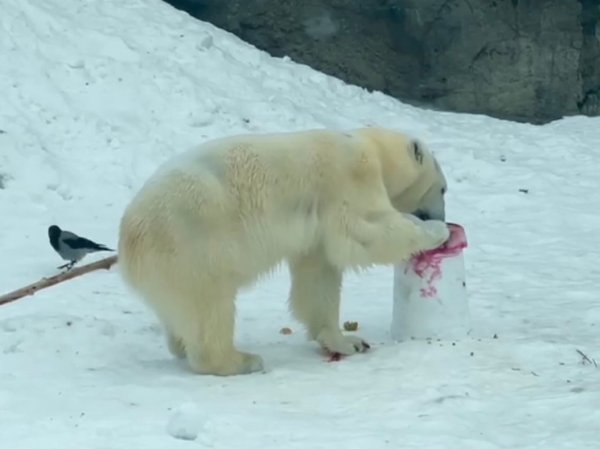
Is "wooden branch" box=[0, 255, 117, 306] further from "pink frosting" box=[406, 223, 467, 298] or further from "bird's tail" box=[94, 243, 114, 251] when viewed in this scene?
"pink frosting" box=[406, 223, 467, 298]

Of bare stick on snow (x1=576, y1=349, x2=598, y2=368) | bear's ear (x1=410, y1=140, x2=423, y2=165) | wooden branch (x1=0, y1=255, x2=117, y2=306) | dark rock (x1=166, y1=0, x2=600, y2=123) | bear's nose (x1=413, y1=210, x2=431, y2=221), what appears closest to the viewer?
bare stick on snow (x1=576, y1=349, x2=598, y2=368)

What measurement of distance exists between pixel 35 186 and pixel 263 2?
5.12 metres

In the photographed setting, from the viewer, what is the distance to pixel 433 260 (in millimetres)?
6223

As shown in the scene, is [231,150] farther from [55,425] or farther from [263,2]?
[263,2]

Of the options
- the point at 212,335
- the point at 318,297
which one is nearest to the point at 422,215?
the point at 318,297

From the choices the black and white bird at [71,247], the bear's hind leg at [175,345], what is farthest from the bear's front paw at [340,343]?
the black and white bird at [71,247]

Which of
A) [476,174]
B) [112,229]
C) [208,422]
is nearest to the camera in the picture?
[208,422]

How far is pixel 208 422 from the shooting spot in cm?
455

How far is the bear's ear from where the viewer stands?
249 inches

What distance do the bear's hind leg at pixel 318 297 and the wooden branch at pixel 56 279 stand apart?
4.91 ft

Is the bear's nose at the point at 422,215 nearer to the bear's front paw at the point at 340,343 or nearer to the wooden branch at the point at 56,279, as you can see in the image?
the bear's front paw at the point at 340,343

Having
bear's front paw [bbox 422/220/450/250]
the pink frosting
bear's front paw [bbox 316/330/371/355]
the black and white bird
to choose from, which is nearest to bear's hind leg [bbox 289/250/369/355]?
bear's front paw [bbox 316/330/371/355]

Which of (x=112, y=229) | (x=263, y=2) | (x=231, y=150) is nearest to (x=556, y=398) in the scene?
(x=231, y=150)

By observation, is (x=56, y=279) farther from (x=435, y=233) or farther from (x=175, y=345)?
(x=435, y=233)
